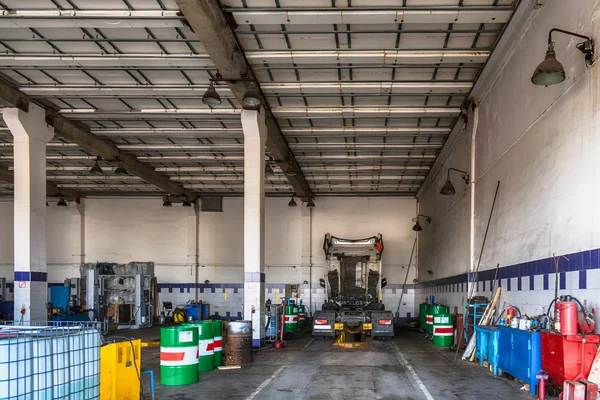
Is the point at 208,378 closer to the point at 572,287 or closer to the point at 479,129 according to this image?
the point at 572,287

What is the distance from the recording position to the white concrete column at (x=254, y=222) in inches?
639

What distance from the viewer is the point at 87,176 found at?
2725cm

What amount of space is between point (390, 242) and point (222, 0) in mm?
21261

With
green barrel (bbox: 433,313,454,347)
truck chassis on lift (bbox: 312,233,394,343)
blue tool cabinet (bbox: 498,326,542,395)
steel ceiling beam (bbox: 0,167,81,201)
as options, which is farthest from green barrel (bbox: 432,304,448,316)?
steel ceiling beam (bbox: 0,167,81,201)

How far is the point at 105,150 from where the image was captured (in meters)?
21.4

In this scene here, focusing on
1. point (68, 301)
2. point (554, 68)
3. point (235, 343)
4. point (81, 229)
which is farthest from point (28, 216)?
point (81, 229)

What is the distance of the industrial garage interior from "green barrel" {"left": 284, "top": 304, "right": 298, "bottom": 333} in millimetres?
80

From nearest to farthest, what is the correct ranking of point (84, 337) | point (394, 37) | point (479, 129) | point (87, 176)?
point (84, 337)
point (394, 37)
point (479, 129)
point (87, 176)

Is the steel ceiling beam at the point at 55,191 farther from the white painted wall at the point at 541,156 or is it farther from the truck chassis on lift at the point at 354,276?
the white painted wall at the point at 541,156

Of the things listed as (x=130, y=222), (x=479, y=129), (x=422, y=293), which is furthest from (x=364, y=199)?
(x=479, y=129)

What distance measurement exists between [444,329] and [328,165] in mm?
10125

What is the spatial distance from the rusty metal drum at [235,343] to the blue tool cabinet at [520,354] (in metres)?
5.23

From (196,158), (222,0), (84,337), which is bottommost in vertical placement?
(84,337)

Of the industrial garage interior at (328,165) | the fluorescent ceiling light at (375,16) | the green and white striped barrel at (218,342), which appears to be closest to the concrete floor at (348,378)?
the industrial garage interior at (328,165)
